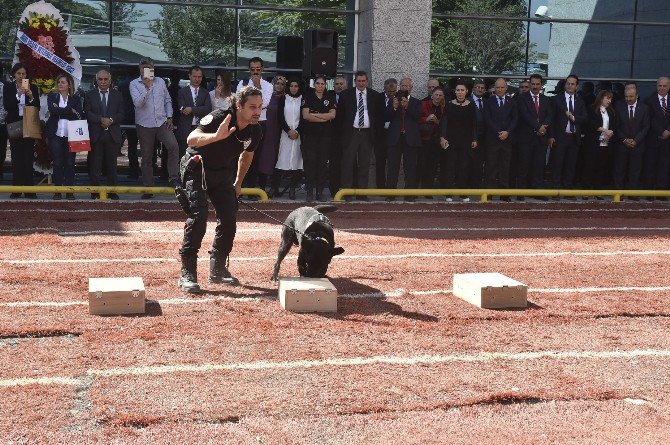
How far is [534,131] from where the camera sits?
712 inches

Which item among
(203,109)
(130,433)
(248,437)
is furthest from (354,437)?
(203,109)

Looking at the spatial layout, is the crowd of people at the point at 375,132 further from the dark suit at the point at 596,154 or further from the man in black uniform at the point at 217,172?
the man in black uniform at the point at 217,172

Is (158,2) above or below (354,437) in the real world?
above

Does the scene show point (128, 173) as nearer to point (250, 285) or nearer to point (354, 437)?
point (250, 285)

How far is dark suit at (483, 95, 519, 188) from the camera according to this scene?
1783 centimetres

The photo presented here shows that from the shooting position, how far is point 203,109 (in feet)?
55.3

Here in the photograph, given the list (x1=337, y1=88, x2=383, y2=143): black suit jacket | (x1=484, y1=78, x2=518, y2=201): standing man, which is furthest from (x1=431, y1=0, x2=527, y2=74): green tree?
(x1=337, y1=88, x2=383, y2=143): black suit jacket

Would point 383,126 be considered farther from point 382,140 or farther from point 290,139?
point 290,139

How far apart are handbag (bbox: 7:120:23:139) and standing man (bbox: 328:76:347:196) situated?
537 cm

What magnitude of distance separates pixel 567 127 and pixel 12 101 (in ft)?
32.7

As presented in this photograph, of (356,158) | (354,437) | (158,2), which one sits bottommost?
(354,437)

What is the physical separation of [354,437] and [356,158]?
12259mm

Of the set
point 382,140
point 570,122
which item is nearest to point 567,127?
point 570,122

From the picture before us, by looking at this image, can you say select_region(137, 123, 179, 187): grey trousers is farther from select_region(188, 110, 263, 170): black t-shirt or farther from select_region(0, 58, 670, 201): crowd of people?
select_region(188, 110, 263, 170): black t-shirt
